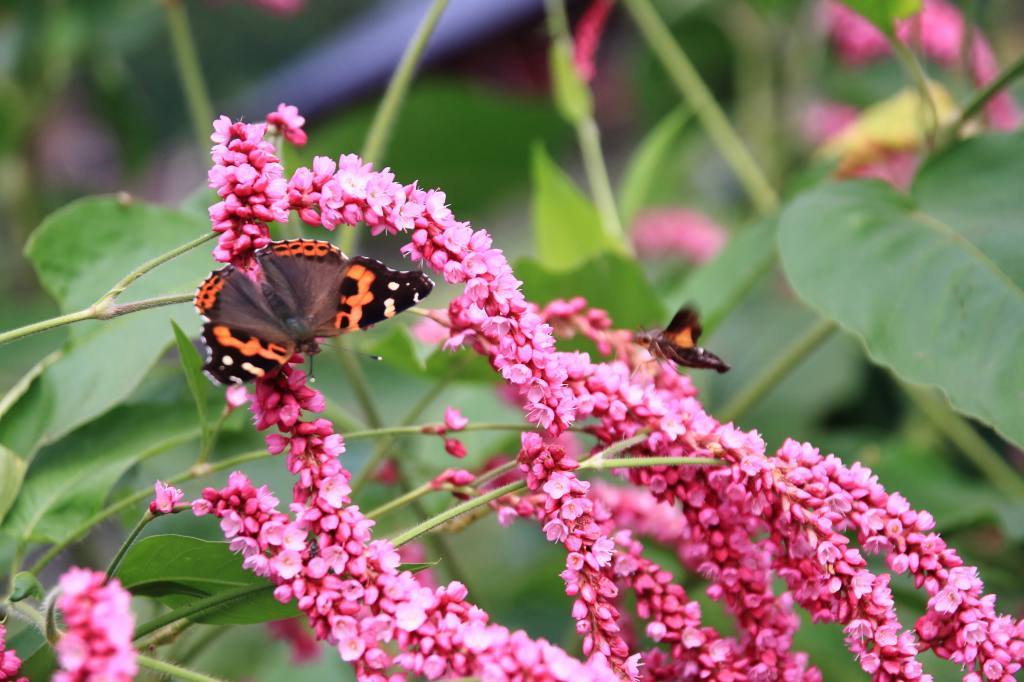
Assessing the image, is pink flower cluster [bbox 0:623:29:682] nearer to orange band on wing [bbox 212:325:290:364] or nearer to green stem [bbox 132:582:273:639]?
green stem [bbox 132:582:273:639]

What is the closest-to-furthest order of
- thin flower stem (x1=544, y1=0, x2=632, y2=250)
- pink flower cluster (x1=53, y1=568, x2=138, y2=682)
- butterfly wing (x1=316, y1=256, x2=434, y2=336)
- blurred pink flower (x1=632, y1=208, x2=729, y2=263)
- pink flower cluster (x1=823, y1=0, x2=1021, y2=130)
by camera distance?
pink flower cluster (x1=53, y1=568, x2=138, y2=682) < butterfly wing (x1=316, y1=256, x2=434, y2=336) < thin flower stem (x1=544, y1=0, x2=632, y2=250) < pink flower cluster (x1=823, y1=0, x2=1021, y2=130) < blurred pink flower (x1=632, y1=208, x2=729, y2=263)

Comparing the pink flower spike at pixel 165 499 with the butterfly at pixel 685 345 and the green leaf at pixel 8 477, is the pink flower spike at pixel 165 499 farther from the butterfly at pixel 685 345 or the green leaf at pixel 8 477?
the butterfly at pixel 685 345

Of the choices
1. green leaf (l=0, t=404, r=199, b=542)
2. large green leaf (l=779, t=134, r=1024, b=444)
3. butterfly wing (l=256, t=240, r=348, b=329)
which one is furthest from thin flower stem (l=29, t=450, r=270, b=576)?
large green leaf (l=779, t=134, r=1024, b=444)

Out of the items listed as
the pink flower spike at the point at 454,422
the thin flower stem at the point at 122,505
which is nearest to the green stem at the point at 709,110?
the pink flower spike at the point at 454,422

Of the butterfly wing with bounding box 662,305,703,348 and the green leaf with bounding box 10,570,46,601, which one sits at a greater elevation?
the green leaf with bounding box 10,570,46,601

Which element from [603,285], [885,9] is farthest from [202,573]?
[885,9]

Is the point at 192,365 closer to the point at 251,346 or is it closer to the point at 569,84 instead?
the point at 251,346
